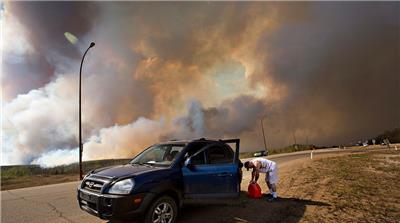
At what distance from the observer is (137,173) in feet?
16.9

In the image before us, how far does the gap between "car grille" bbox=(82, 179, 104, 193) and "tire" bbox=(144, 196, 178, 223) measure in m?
1.00

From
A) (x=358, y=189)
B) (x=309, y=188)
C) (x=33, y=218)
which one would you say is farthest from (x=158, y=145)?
(x=358, y=189)

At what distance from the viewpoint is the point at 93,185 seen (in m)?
5.22

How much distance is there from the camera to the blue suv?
15.9ft

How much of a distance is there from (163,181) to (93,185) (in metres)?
1.31

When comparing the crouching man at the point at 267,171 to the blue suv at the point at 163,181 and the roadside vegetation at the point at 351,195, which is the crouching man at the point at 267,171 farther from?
the blue suv at the point at 163,181

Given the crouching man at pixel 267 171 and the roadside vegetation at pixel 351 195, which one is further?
the crouching man at pixel 267 171

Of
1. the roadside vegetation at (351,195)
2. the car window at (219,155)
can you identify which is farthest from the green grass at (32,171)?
the car window at (219,155)

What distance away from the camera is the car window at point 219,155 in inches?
252

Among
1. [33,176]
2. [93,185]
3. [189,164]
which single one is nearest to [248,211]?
[189,164]

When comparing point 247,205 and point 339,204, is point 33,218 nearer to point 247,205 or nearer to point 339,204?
point 247,205

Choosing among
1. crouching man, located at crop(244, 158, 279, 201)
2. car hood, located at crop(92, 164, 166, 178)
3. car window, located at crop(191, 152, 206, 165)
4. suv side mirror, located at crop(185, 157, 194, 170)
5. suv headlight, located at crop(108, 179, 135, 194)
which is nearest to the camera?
suv headlight, located at crop(108, 179, 135, 194)

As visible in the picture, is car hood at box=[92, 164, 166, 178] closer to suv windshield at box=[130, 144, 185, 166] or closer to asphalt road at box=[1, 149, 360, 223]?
suv windshield at box=[130, 144, 185, 166]

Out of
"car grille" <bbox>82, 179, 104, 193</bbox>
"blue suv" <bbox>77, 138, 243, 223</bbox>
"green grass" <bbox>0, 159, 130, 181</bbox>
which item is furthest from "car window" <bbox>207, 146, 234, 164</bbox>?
"green grass" <bbox>0, 159, 130, 181</bbox>
